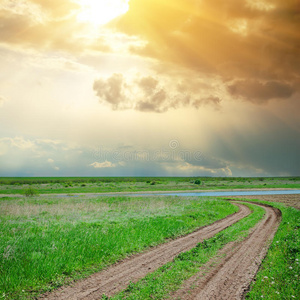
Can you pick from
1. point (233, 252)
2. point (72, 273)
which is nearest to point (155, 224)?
point (233, 252)

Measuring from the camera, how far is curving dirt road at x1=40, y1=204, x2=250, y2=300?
8.29 m

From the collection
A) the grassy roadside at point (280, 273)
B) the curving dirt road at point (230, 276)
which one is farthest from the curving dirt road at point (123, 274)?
the grassy roadside at point (280, 273)

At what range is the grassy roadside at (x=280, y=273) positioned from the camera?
799 centimetres

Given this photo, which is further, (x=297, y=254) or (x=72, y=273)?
(x=297, y=254)

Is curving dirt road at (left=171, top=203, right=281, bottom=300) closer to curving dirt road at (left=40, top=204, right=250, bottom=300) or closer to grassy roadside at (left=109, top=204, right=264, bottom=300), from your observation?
grassy roadside at (left=109, top=204, right=264, bottom=300)

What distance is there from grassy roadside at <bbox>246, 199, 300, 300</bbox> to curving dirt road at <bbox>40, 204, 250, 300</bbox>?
3.82 metres

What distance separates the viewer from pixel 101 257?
11.7 meters

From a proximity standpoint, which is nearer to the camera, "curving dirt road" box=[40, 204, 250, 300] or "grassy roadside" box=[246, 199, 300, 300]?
"grassy roadside" box=[246, 199, 300, 300]

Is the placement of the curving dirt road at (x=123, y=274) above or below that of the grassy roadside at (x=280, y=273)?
below

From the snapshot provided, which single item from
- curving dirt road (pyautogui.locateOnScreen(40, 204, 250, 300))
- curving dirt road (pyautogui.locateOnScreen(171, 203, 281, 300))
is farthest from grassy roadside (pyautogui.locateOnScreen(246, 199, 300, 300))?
curving dirt road (pyautogui.locateOnScreen(40, 204, 250, 300))

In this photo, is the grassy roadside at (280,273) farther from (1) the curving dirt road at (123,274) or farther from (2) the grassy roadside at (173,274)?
(1) the curving dirt road at (123,274)

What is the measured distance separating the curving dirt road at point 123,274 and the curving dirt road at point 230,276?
1964mm

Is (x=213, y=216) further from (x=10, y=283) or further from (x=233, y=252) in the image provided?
(x=10, y=283)

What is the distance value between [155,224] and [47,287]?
1023 centimetres
